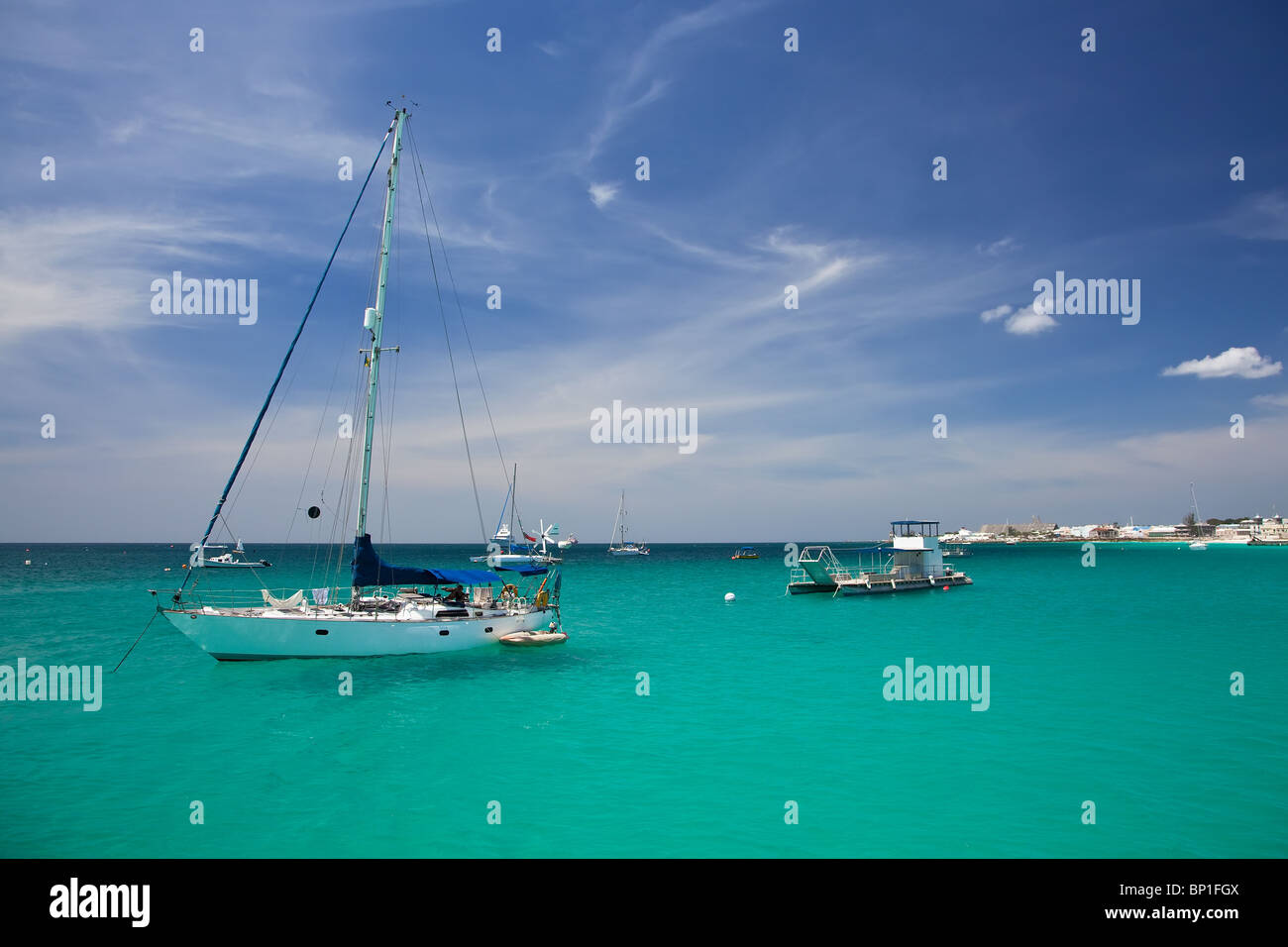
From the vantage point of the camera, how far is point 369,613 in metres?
26.0

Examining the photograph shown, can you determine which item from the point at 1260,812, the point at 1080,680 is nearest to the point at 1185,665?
the point at 1080,680

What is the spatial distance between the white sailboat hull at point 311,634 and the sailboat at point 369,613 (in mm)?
37

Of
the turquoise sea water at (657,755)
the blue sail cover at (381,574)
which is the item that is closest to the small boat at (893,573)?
the turquoise sea water at (657,755)

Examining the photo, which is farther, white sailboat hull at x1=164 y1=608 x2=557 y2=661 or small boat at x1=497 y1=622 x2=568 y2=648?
small boat at x1=497 y1=622 x2=568 y2=648

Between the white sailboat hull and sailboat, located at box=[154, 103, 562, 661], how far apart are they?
0.12ft

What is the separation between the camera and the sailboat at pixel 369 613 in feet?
79.3

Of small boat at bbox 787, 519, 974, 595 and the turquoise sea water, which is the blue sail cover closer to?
the turquoise sea water

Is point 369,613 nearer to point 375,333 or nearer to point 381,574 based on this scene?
point 381,574

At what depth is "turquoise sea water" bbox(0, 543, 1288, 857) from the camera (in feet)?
36.9

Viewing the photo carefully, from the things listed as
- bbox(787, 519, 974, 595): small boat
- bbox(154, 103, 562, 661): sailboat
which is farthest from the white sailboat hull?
bbox(787, 519, 974, 595): small boat

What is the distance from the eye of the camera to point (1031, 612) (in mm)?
46062

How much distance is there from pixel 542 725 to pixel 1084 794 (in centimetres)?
1300

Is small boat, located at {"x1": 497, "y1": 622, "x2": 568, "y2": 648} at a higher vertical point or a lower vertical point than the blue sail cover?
lower

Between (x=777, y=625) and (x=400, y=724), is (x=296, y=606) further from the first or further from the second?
(x=777, y=625)
